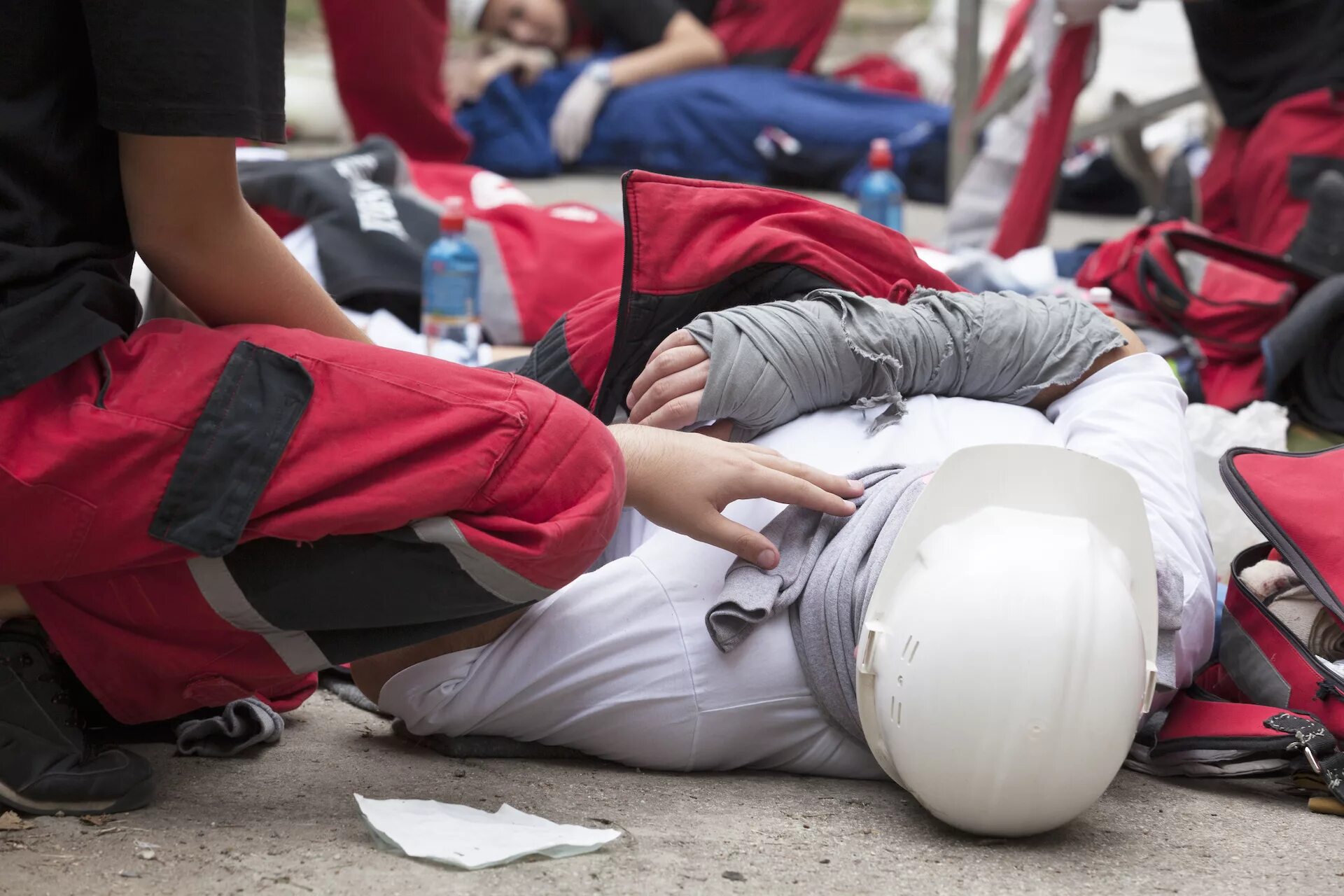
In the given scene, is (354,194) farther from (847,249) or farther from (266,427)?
(266,427)

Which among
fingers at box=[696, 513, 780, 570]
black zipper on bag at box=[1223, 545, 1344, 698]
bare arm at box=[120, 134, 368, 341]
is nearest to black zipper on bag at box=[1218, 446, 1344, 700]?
black zipper on bag at box=[1223, 545, 1344, 698]

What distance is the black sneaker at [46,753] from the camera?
42.8 inches

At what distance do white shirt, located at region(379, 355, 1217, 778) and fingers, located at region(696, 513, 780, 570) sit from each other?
54 millimetres

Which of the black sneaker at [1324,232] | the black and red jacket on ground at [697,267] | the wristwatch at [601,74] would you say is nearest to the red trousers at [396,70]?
the wristwatch at [601,74]

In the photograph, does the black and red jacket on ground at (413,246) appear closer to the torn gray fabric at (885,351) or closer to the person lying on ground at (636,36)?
the torn gray fabric at (885,351)

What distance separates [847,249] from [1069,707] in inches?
25.7

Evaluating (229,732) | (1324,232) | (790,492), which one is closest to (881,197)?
(1324,232)

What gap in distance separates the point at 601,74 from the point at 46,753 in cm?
397

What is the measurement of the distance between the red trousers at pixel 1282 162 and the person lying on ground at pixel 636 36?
86.7 inches

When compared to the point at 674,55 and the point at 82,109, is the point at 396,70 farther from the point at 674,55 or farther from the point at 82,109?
the point at 82,109

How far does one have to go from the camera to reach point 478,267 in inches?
101

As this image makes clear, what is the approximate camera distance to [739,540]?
1236mm

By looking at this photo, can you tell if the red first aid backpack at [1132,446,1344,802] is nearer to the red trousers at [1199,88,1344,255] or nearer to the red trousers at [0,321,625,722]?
the red trousers at [0,321,625,722]

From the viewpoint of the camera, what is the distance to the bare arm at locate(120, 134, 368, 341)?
3.49 ft
